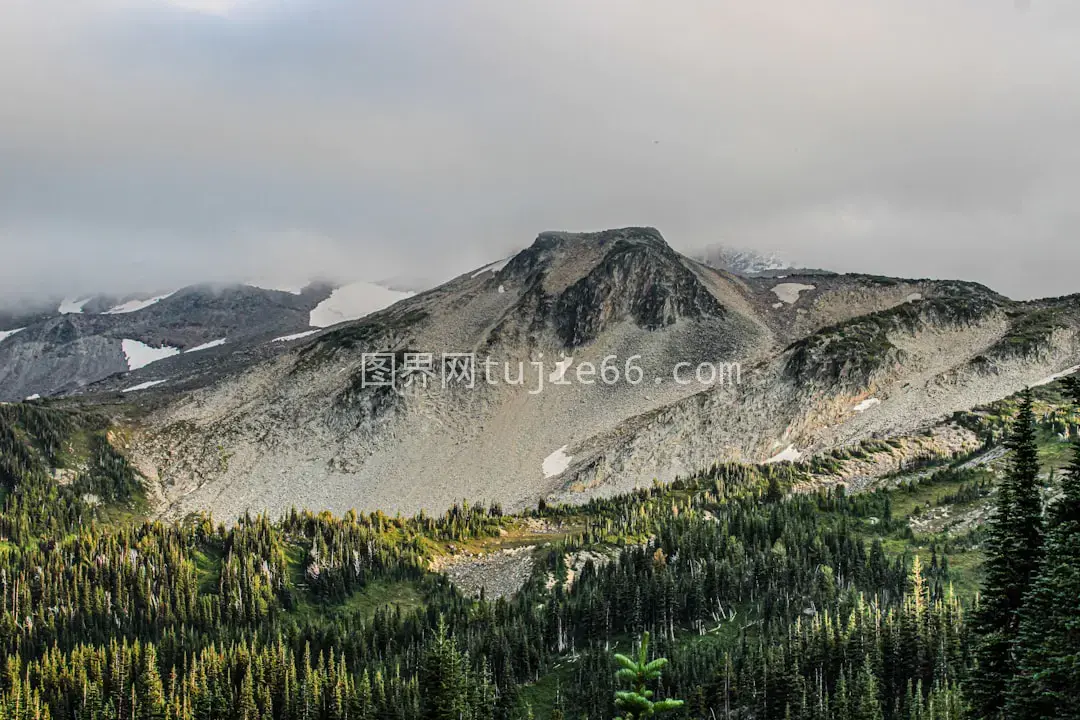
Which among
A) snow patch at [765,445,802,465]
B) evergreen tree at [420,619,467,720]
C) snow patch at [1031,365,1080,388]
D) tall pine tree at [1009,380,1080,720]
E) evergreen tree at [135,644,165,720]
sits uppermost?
snow patch at [1031,365,1080,388]

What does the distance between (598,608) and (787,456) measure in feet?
284

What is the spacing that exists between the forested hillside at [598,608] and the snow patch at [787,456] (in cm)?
969

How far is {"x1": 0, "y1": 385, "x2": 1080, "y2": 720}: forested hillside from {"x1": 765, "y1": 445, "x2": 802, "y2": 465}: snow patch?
9.69m

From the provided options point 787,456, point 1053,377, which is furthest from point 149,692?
point 1053,377

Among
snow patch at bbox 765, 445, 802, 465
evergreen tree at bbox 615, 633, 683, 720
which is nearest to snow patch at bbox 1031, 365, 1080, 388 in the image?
snow patch at bbox 765, 445, 802, 465

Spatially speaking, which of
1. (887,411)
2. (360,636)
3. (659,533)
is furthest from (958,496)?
(360,636)

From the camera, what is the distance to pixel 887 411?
193750 mm

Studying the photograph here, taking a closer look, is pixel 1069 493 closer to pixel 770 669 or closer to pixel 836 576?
pixel 770 669

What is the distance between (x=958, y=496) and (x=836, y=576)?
112 ft

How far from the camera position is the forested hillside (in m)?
36.4

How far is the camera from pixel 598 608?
118 meters

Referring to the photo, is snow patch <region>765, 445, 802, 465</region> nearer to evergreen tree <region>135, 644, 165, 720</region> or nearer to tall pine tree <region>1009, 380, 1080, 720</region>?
evergreen tree <region>135, 644, 165, 720</region>

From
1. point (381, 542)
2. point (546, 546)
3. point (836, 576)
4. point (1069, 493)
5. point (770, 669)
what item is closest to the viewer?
point (1069, 493)

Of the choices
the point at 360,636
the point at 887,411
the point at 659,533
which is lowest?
the point at 360,636
